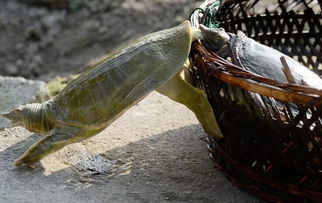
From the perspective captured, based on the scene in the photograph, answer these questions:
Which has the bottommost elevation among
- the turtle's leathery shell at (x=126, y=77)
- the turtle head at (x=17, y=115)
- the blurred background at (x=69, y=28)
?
the blurred background at (x=69, y=28)

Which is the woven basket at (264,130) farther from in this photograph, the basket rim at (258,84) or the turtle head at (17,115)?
the turtle head at (17,115)

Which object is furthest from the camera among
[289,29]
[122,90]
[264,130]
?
[289,29]

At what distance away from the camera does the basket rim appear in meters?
1.58

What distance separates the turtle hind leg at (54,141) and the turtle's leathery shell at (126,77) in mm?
31

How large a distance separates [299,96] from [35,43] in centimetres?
361

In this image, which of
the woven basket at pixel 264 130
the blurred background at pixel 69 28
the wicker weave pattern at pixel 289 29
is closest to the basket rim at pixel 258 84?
the woven basket at pixel 264 130

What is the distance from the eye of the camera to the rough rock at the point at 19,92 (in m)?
2.67

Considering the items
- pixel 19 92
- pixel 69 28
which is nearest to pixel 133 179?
pixel 19 92

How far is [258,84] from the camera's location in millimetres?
1630

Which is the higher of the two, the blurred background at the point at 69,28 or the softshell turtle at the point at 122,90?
the softshell turtle at the point at 122,90

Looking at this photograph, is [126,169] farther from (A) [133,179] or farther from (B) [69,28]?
(B) [69,28]

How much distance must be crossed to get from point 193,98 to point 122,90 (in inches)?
8.1

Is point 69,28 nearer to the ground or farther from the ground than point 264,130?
nearer to the ground

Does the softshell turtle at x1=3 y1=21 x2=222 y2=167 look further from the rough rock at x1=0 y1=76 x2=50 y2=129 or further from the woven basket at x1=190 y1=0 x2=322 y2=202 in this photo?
the rough rock at x1=0 y1=76 x2=50 y2=129
